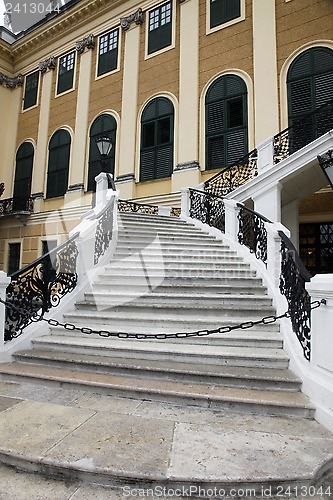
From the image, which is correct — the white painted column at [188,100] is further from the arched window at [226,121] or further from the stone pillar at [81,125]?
the stone pillar at [81,125]

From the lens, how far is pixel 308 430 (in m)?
3.13

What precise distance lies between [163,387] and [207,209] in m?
7.94

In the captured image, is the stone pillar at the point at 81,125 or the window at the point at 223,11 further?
the stone pillar at the point at 81,125

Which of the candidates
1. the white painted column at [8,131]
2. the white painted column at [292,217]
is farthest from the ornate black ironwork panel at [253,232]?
the white painted column at [8,131]

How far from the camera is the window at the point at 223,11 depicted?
13.7m

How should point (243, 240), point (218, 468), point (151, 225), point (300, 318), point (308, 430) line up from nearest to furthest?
point (218, 468), point (308, 430), point (300, 318), point (243, 240), point (151, 225)

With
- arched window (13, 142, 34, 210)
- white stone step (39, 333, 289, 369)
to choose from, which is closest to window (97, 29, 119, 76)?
arched window (13, 142, 34, 210)

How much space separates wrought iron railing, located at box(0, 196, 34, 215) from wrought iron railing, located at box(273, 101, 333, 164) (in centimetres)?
1373

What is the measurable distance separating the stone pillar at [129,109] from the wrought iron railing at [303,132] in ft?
23.2

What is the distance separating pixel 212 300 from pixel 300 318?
2.01 m

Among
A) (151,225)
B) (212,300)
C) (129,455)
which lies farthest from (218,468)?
(151,225)

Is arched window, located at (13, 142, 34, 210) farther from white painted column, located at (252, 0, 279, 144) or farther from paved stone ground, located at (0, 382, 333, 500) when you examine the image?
paved stone ground, located at (0, 382, 333, 500)

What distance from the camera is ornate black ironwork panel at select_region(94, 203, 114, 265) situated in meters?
7.63

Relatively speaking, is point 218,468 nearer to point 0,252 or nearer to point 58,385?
point 58,385
